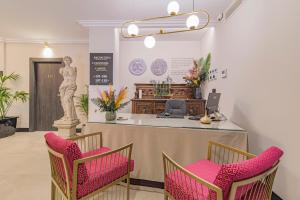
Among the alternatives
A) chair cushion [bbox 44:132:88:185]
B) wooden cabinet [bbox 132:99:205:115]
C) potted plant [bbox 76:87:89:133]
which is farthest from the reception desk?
potted plant [bbox 76:87:89:133]

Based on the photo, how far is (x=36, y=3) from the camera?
3.01 m

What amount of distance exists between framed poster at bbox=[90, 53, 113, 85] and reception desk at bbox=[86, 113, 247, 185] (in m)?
1.83

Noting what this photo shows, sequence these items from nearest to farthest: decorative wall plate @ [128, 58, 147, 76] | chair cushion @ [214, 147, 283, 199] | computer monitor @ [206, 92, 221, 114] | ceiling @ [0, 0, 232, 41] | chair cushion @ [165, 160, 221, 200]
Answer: chair cushion @ [214, 147, 283, 199] → chair cushion @ [165, 160, 221, 200] → computer monitor @ [206, 92, 221, 114] → ceiling @ [0, 0, 232, 41] → decorative wall plate @ [128, 58, 147, 76]

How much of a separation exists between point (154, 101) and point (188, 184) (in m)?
3.25

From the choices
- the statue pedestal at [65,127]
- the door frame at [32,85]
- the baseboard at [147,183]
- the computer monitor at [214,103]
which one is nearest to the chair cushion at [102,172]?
the baseboard at [147,183]

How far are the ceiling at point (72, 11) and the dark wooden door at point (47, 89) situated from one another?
1230 mm

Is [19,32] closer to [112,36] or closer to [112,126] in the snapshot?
[112,36]

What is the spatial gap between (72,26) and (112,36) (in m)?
1.01

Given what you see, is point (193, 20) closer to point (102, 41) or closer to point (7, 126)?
point (102, 41)

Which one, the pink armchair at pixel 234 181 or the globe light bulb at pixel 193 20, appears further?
the globe light bulb at pixel 193 20

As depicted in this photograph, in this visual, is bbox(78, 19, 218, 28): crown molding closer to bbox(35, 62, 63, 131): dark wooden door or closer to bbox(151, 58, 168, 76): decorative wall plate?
bbox(151, 58, 168, 76): decorative wall plate

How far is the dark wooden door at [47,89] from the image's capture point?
5.37 metres

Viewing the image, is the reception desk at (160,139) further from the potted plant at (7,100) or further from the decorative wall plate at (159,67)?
the potted plant at (7,100)

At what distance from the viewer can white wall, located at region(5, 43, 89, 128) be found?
17.2 ft
